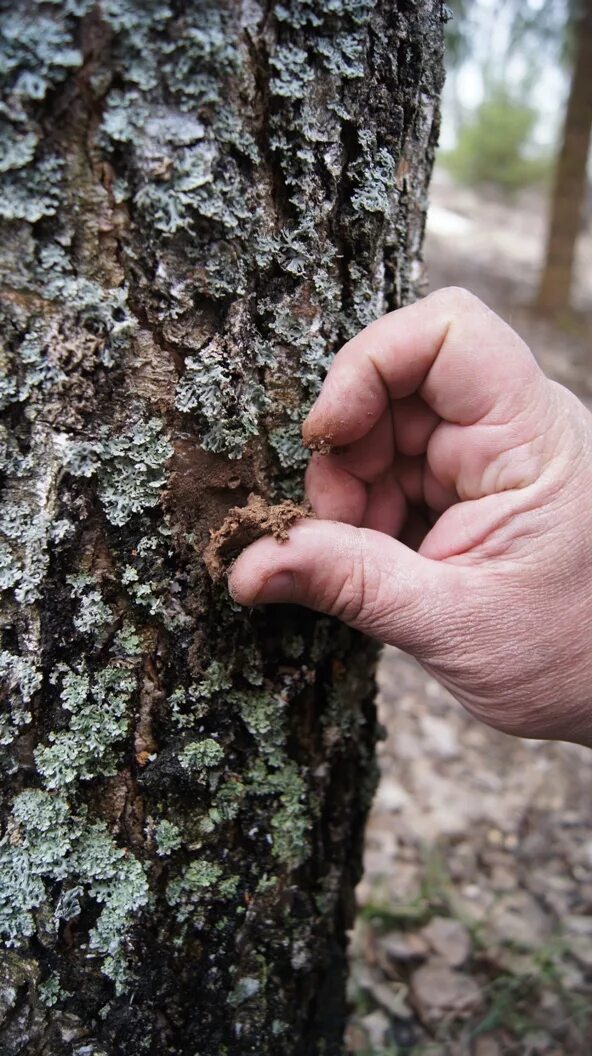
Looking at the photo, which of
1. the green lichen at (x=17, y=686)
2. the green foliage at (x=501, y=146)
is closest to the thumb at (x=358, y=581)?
the green lichen at (x=17, y=686)

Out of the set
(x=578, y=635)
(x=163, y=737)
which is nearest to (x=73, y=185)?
(x=163, y=737)

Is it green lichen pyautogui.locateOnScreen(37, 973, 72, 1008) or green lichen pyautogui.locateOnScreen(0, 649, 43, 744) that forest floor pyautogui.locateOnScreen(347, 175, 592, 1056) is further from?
green lichen pyautogui.locateOnScreen(0, 649, 43, 744)

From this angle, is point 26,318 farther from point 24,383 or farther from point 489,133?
point 489,133

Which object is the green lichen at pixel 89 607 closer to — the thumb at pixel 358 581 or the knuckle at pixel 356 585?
the thumb at pixel 358 581

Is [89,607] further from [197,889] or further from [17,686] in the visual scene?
[197,889]

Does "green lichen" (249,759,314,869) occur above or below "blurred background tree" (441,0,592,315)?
below

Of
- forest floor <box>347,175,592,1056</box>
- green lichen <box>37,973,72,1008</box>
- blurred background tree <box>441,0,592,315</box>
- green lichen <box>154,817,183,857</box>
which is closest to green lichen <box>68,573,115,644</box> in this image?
green lichen <box>154,817,183,857</box>
